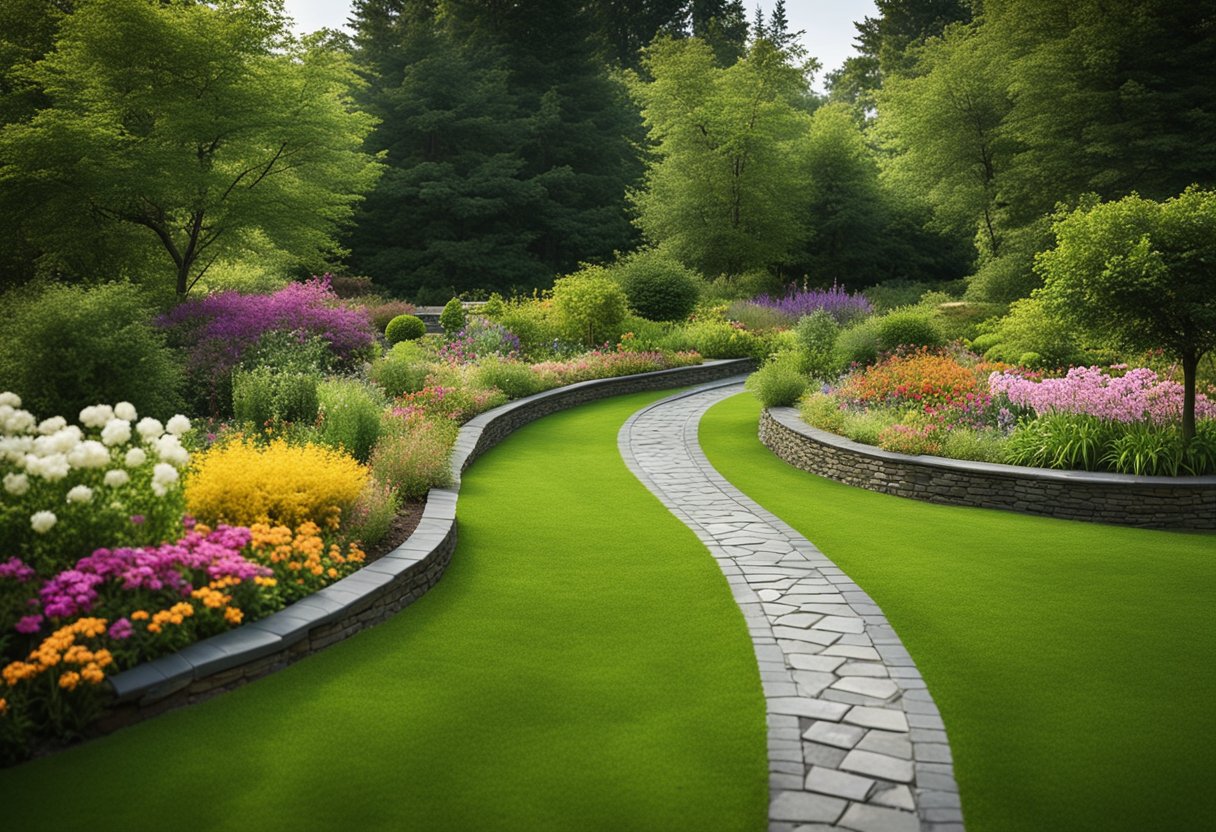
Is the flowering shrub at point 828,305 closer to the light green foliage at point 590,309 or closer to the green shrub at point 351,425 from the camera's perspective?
the light green foliage at point 590,309

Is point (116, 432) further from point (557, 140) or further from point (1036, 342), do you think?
point (557, 140)

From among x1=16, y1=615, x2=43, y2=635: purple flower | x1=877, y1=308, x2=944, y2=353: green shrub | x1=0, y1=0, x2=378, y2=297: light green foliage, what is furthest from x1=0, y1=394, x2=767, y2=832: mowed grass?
x1=0, y1=0, x2=378, y2=297: light green foliage

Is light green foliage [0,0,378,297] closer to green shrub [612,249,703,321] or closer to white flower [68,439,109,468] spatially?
green shrub [612,249,703,321]

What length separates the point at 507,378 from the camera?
14469 mm

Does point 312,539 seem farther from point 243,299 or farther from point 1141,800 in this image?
point 243,299

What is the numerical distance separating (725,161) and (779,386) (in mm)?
21139

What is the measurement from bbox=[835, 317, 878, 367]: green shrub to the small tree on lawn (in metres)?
5.63

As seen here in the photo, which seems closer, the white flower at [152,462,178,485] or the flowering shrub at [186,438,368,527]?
the white flower at [152,462,178,485]

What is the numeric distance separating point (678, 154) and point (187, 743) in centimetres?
3131

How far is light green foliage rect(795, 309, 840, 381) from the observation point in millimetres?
14703

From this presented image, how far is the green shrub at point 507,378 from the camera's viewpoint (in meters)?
14.3

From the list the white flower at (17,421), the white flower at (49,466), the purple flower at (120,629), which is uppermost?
the white flower at (17,421)

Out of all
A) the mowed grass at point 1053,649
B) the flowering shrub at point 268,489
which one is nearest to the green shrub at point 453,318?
the mowed grass at point 1053,649

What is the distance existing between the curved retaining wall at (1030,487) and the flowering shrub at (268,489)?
5.91m
